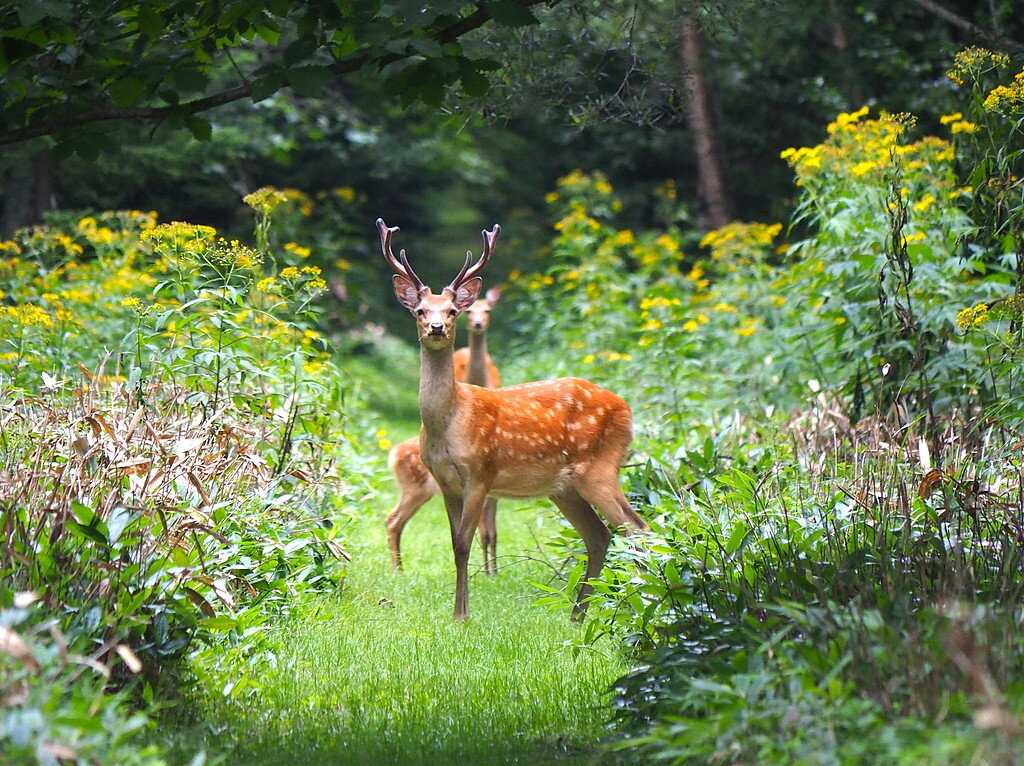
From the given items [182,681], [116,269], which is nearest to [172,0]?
[182,681]

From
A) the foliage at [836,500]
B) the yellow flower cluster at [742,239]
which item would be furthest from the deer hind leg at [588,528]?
the yellow flower cluster at [742,239]

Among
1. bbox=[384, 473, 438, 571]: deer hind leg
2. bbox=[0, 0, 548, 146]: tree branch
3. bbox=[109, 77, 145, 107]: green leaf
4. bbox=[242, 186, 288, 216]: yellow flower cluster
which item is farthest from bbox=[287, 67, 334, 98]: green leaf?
bbox=[384, 473, 438, 571]: deer hind leg

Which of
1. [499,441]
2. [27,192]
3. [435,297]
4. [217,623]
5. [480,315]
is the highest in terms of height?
[27,192]

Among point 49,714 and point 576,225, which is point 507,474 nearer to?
point 49,714

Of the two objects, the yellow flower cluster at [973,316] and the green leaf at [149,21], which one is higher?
the green leaf at [149,21]

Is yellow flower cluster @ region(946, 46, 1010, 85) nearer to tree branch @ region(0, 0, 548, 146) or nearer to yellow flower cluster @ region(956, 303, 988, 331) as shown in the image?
yellow flower cluster @ region(956, 303, 988, 331)

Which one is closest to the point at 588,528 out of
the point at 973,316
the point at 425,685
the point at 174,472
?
the point at 425,685

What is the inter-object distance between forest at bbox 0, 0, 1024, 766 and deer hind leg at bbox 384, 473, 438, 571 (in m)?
0.02

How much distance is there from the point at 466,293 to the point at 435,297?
0.97 feet

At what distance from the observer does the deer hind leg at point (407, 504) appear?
26.1ft

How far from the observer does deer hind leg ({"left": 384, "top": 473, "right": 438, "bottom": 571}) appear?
7.94 metres

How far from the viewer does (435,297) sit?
21.8 feet

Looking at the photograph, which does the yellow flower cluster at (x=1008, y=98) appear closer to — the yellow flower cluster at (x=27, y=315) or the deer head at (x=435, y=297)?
the deer head at (x=435, y=297)

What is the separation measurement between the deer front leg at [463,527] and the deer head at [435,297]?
772 millimetres
